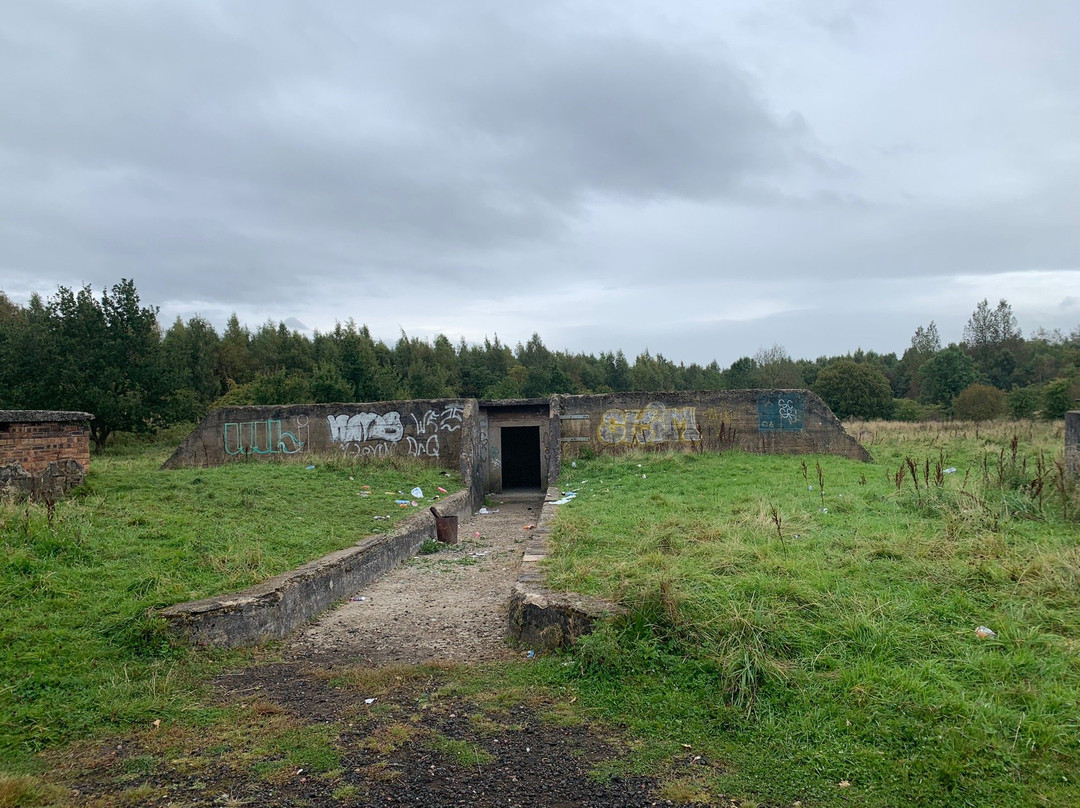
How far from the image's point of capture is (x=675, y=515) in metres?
8.54

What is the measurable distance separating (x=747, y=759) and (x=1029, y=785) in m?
1.12

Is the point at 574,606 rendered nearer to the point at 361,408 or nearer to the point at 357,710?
the point at 357,710

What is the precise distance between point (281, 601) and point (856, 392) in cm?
3670

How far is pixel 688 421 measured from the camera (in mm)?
17125

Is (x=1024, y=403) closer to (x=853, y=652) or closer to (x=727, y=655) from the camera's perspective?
(x=853, y=652)

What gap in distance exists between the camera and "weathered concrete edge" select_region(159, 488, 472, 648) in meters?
4.93

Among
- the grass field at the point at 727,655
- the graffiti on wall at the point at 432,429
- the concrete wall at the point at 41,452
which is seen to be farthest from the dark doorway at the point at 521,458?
the grass field at the point at 727,655

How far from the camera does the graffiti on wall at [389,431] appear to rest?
658 inches

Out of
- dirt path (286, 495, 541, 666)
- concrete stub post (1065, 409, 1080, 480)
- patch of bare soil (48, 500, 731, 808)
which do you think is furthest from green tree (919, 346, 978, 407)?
patch of bare soil (48, 500, 731, 808)

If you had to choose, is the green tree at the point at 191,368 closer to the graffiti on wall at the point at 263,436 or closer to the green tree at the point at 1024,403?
the graffiti on wall at the point at 263,436

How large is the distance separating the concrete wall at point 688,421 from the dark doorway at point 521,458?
3.61 meters

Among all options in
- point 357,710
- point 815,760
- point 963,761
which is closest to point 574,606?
point 357,710

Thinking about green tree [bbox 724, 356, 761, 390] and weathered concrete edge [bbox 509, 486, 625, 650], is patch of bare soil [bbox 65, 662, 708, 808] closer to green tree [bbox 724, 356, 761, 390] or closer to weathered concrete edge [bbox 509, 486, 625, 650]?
weathered concrete edge [bbox 509, 486, 625, 650]

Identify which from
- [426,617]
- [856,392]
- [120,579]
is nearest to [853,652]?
[426,617]
